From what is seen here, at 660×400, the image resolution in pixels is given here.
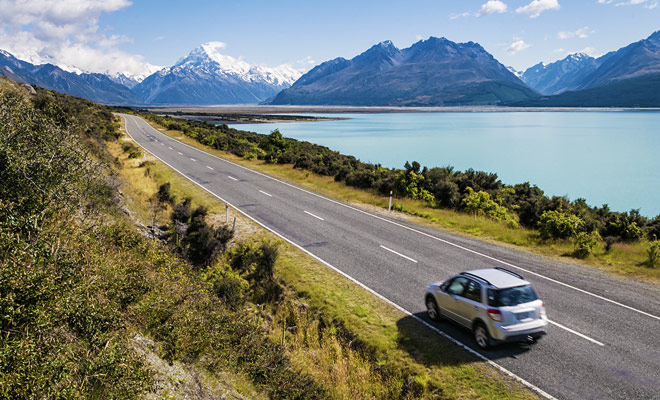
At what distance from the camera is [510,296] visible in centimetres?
907

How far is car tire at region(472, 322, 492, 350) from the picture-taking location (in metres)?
9.10

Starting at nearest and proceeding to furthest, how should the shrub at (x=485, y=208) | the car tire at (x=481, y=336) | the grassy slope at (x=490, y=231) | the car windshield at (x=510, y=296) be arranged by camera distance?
the car windshield at (x=510, y=296)
the car tire at (x=481, y=336)
the grassy slope at (x=490, y=231)
the shrub at (x=485, y=208)

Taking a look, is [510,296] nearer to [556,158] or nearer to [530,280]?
[530,280]

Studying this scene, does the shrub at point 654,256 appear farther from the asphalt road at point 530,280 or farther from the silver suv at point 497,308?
the silver suv at point 497,308

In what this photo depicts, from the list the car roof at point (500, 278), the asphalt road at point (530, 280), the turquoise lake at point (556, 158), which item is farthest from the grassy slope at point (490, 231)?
the turquoise lake at point (556, 158)

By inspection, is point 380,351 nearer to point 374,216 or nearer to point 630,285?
point 630,285

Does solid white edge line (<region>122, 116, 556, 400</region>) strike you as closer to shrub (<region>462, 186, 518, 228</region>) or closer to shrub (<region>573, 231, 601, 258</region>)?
shrub (<region>573, 231, 601, 258</region>)

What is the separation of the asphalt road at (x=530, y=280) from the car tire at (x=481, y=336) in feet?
0.73

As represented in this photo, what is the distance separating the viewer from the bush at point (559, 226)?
17.6m

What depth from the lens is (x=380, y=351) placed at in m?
9.64

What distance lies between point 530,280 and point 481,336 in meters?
5.20

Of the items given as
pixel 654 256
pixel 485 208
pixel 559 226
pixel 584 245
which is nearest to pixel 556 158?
pixel 485 208

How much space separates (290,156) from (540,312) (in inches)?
1356

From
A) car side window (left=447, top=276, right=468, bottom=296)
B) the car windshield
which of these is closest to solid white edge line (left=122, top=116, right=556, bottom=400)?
car side window (left=447, top=276, right=468, bottom=296)
